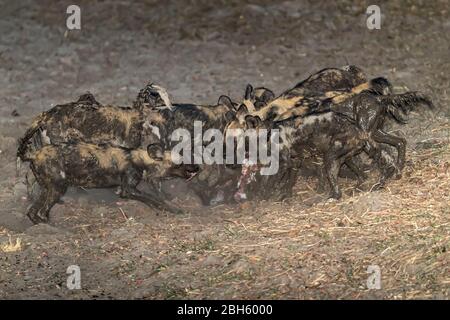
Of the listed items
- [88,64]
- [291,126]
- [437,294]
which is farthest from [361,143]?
[88,64]

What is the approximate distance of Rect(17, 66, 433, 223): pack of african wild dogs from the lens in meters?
8.57

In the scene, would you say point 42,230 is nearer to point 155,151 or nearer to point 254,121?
point 155,151

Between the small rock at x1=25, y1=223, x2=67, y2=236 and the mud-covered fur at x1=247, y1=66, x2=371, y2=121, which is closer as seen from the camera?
the small rock at x1=25, y1=223, x2=67, y2=236

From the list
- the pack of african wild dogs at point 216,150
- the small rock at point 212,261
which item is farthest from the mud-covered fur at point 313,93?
the small rock at point 212,261

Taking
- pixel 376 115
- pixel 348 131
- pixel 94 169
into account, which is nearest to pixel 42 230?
pixel 94 169

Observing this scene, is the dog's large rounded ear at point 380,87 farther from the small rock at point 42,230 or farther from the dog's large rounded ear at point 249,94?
the small rock at point 42,230

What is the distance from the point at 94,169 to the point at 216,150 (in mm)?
1226

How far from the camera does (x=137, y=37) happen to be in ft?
45.5

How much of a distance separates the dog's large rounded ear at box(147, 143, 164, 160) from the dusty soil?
49 cm

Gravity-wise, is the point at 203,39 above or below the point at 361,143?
above

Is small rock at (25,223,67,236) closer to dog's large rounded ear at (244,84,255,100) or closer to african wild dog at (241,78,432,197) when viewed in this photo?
african wild dog at (241,78,432,197)

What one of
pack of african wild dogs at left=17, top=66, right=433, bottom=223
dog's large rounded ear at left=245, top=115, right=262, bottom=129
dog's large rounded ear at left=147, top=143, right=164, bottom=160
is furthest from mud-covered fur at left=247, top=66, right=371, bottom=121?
dog's large rounded ear at left=147, top=143, right=164, bottom=160

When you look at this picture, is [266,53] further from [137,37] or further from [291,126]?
[291,126]
